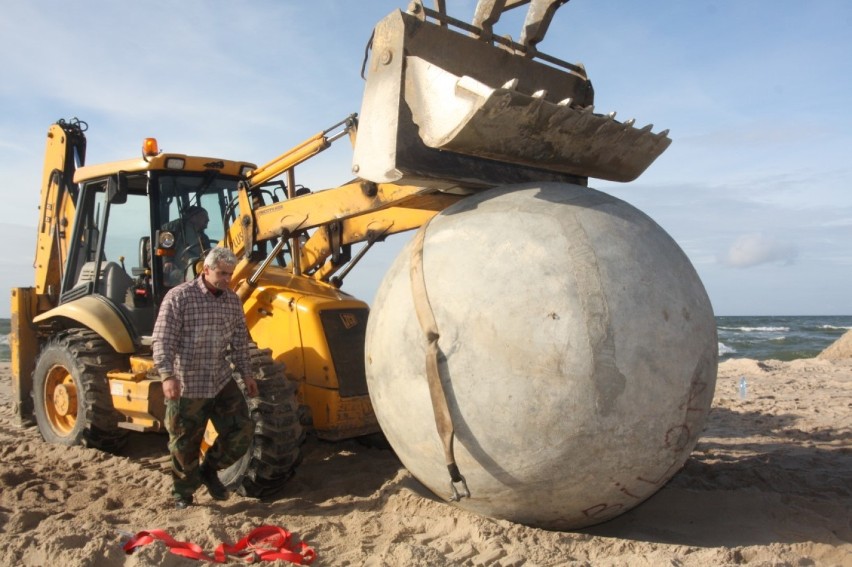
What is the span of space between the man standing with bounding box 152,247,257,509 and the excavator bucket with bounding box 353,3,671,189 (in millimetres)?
1494

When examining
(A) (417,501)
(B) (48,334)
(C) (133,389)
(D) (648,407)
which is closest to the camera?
(D) (648,407)

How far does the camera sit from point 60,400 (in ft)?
23.7

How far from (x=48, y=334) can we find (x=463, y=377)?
20.1ft

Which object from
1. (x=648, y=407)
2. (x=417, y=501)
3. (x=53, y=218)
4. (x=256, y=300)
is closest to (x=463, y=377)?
(x=648, y=407)

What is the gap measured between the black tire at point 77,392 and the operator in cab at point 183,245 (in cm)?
87

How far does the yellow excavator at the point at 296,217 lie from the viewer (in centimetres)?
423

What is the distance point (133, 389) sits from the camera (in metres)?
6.25

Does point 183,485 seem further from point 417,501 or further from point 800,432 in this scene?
point 800,432

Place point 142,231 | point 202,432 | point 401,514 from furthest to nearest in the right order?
1. point 142,231
2. point 202,432
3. point 401,514

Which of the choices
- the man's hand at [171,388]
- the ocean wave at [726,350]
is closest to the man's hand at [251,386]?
the man's hand at [171,388]

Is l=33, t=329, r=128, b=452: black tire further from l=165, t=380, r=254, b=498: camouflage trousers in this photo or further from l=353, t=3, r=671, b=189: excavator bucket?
l=353, t=3, r=671, b=189: excavator bucket

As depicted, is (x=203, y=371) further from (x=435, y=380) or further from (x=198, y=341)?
(x=435, y=380)

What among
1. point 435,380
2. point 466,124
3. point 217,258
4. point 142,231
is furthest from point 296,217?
point 435,380

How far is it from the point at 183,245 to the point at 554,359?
14.9 ft
